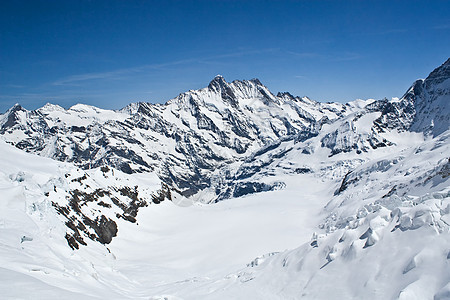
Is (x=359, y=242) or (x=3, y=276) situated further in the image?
(x=359, y=242)

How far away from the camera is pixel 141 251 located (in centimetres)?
5653

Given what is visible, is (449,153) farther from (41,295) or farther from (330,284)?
(41,295)

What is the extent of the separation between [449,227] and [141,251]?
5095cm

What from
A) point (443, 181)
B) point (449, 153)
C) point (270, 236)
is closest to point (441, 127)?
point (449, 153)

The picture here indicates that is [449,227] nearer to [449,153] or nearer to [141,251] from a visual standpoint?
[141,251]

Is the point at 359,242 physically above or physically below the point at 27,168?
below

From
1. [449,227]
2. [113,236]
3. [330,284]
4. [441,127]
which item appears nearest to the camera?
[449,227]

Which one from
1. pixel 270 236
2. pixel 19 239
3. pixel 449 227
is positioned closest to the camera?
pixel 449 227

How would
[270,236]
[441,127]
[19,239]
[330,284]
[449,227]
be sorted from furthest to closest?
[441,127]
[270,236]
[19,239]
[330,284]
[449,227]

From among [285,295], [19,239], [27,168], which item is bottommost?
[285,295]

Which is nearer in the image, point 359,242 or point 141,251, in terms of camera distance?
point 359,242

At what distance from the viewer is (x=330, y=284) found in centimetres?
1611

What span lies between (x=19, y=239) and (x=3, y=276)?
448 inches

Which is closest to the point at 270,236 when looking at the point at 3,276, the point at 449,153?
the point at 449,153
